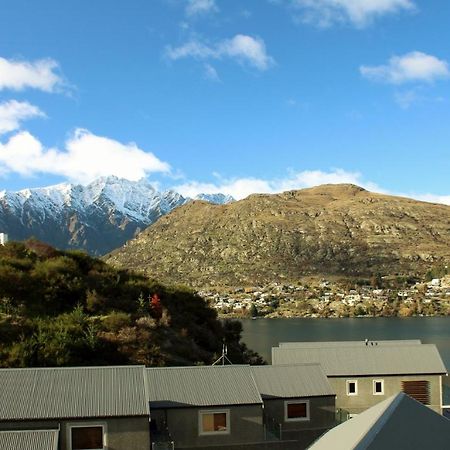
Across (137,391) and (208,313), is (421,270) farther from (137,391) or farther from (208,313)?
(137,391)

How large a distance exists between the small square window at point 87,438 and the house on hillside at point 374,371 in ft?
41.4

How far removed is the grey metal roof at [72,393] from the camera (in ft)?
60.8

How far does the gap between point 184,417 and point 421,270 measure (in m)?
188

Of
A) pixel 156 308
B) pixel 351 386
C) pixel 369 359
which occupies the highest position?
pixel 156 308

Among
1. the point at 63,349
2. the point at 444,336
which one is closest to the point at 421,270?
the point at 444,336

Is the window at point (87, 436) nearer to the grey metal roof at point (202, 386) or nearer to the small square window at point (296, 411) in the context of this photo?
the grey metal roof at point (202, 386)

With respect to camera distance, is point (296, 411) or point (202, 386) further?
point (296, 411)

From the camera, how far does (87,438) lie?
18516 mm

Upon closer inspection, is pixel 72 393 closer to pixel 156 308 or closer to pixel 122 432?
pixel 122 432

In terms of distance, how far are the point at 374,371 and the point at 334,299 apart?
147111 mm

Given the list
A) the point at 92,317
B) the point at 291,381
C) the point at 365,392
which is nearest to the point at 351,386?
the point at 365,392

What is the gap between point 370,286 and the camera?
186 meters

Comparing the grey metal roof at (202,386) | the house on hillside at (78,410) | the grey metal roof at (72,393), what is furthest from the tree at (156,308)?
the house on hillside at (78,410)

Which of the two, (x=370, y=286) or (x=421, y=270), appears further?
(x=421, y=270)
